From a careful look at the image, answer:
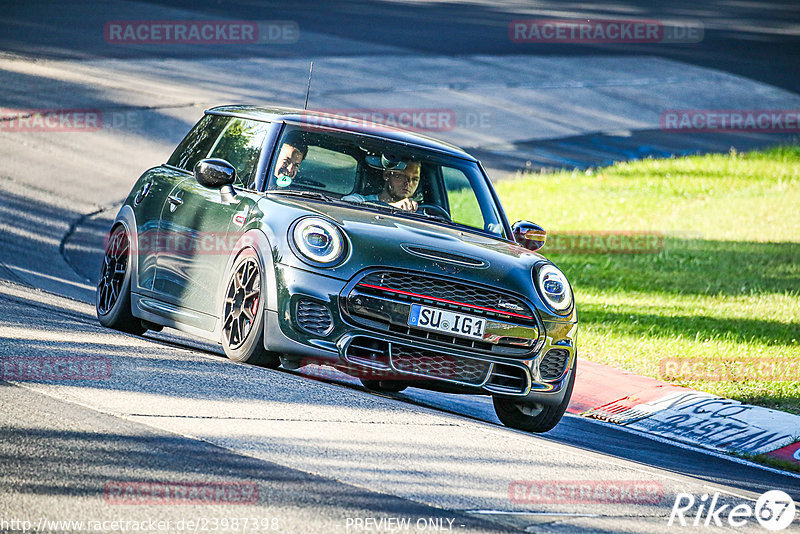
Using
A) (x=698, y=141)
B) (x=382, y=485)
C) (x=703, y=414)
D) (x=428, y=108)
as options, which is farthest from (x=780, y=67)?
(x=382, y=485)

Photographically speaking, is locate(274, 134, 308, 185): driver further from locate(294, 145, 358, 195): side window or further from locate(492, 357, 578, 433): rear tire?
locate(492, 357, 578, 433): rear tire

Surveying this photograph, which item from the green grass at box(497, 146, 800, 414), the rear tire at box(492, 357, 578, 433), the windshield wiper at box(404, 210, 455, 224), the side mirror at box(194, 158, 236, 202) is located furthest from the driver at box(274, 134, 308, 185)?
the green grass at box(497, 146, 800, 414)

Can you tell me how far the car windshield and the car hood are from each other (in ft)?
0.95

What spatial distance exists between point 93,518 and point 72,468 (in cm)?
57

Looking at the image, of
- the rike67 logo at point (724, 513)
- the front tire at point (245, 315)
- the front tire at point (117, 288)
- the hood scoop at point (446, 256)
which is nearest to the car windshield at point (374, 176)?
the front tire at point (245, 315)

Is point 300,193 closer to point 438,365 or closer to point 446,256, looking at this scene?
point 446,256

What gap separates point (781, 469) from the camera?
8.16 metres

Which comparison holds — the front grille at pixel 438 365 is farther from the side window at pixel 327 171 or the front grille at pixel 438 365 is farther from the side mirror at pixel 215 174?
the side mirror at pixel 215 174

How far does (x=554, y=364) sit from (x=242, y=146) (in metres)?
2.61

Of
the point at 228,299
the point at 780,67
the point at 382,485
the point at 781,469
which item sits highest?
the point at 780,67

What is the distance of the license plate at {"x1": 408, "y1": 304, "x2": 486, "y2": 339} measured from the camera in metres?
6.95

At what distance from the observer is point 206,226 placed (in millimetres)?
7949

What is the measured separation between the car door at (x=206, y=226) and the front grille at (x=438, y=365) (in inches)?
51.5

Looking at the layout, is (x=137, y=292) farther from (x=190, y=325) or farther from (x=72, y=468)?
(x=72, y=468)
